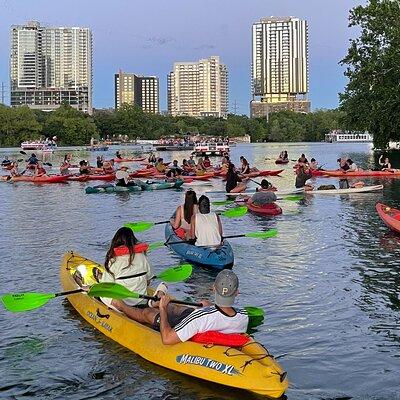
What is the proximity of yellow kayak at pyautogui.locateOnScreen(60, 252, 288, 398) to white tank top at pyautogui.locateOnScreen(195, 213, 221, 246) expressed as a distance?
4354mm

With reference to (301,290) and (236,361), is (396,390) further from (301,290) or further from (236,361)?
(301,290)

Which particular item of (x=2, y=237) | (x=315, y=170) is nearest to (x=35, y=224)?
(x=2, y=237)

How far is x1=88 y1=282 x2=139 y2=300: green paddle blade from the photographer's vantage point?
26.8 ft

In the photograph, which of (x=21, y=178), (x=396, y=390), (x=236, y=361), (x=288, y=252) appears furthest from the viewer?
(x=21, y=178)

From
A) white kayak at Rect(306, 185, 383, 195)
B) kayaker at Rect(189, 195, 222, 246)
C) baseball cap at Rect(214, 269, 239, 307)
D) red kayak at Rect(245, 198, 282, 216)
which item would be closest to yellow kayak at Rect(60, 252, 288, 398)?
baseball cap at Rect(214, 269, 239, 307)

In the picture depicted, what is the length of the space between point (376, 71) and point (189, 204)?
3902 centimetres

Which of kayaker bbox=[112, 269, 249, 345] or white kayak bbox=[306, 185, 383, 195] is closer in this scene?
kayaker bbox=[112, 269, 249, 345]

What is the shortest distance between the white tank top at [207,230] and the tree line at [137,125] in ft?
333

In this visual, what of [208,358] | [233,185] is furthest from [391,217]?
[208,358]

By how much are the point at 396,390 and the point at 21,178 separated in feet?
112

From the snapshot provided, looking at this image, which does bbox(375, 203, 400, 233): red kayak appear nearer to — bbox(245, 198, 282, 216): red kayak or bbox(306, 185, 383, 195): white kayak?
bbox(245, 198, 282, 216): red kayak

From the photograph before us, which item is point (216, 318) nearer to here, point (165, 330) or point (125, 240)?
point (165, 330)

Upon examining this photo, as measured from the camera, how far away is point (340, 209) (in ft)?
76.6

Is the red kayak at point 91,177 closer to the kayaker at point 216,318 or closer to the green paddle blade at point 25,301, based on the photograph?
the green paddle blade at point 25,301
